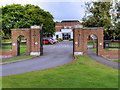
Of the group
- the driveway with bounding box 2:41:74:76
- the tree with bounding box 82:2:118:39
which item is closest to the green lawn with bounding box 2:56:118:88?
the driveway with bounding box 2:41:74:76

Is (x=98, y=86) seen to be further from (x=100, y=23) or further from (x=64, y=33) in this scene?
(x=64, y=33)

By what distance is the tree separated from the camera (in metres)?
35.6

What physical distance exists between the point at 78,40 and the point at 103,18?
55.3ft

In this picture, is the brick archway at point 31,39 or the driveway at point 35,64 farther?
the brick archway at point 31,39

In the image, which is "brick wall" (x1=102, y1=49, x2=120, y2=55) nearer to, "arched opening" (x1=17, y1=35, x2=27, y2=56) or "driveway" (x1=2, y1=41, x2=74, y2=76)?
"driveway" (x1=2, y1=41, x2=74, y2=76)

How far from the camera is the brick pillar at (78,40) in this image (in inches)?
852

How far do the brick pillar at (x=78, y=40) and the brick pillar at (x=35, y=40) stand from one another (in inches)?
199

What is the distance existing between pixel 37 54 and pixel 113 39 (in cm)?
2061

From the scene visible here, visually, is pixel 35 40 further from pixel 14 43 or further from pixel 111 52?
pixel 111 52

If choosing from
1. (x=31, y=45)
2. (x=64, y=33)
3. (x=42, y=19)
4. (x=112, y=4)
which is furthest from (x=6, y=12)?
(x=64, y=33)

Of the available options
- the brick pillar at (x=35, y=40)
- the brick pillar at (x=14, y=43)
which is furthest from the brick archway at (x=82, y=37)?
the brick pillar at (x=14, y=43)

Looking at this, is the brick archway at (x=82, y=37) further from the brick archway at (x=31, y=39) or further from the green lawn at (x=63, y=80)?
the green lawn at (x=63, y=80)

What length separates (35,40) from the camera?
22.1 meters

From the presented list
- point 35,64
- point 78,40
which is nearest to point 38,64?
point 35,64
